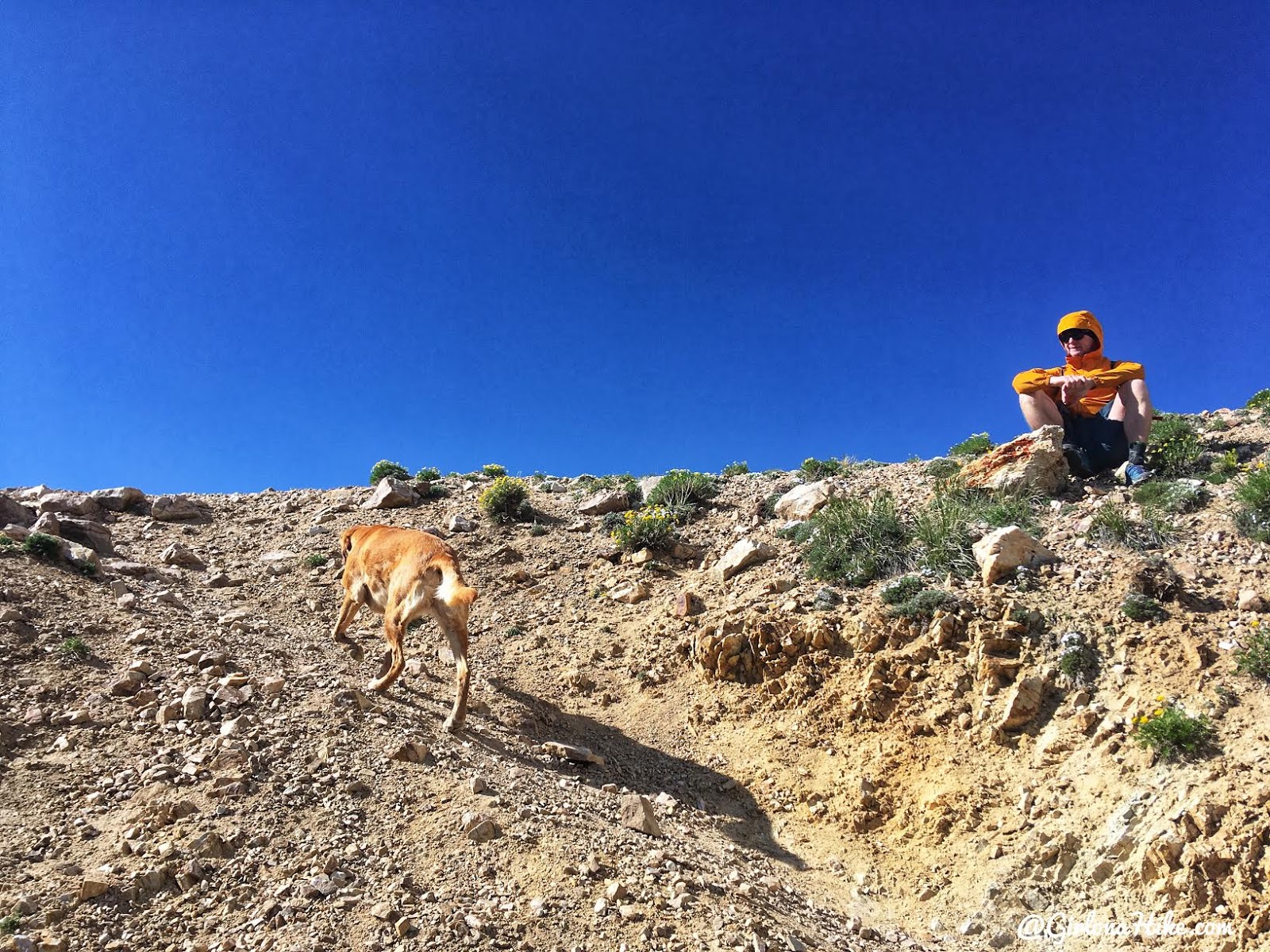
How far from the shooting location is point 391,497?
14.8 metres

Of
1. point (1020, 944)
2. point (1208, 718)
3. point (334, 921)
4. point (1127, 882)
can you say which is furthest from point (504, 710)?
point (1208, 718)

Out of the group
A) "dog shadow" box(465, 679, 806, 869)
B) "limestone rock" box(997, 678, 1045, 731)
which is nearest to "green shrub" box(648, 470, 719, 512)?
"dog shadow" box(465, 679, 806, 869)

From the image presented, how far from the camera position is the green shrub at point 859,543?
9258 mm

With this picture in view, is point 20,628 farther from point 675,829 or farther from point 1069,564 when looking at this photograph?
point 1069,564

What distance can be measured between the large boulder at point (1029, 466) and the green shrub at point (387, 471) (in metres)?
12.4

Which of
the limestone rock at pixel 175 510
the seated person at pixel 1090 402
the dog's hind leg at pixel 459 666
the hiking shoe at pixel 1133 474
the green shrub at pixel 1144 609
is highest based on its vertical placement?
the seated person at pixel 1090 402

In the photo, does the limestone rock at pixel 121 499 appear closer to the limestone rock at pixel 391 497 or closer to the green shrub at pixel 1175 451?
the limestone rock at pixel 391 497

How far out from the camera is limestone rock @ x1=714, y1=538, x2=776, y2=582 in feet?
34.8

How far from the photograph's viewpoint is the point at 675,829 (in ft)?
20.5

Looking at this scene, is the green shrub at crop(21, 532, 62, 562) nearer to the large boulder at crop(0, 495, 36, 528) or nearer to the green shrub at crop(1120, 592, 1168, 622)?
the large boulder at crop(0, 495, 36, 528)

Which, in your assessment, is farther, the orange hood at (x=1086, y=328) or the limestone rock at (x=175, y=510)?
the limestone rock at (x=175, y=510)

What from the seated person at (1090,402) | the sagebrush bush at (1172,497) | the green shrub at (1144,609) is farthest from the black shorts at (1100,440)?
the green shrub at (1144,609)

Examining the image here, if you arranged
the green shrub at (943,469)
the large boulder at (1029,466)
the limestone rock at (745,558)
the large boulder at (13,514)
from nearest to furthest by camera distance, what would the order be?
the large boulder at (1029,466), the large boulder at (13,514), the limestone rock at (745,558), the green shrub at (943,469)

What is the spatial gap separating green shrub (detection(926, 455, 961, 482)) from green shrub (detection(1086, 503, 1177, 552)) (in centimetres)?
271
